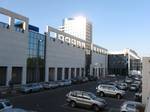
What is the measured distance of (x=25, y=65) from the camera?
61.5 metres

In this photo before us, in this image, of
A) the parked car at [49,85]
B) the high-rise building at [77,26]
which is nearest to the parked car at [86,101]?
the parked car at [49,85]

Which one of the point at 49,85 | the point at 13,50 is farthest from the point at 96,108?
the point at 13,50

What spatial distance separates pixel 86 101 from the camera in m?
31.7

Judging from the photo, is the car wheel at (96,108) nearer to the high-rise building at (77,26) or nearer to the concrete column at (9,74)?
the concrete column at (9,74)

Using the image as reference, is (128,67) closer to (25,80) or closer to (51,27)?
(51,27)

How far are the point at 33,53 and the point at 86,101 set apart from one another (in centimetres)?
3551

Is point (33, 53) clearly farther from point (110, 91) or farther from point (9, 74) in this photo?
point (110, 91)

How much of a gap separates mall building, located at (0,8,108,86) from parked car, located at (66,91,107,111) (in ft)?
Result: 81.6

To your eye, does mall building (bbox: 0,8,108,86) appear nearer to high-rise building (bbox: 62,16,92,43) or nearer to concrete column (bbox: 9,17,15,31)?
concrete column (bbox: 9,17,15,31)

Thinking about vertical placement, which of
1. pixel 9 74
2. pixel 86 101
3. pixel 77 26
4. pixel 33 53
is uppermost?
pixel 77 26

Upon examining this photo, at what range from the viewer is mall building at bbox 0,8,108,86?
55281 mm

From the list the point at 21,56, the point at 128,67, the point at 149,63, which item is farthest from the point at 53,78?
the point at 128,67

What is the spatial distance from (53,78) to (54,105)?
43.7 meters

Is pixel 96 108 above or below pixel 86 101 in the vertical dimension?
below
